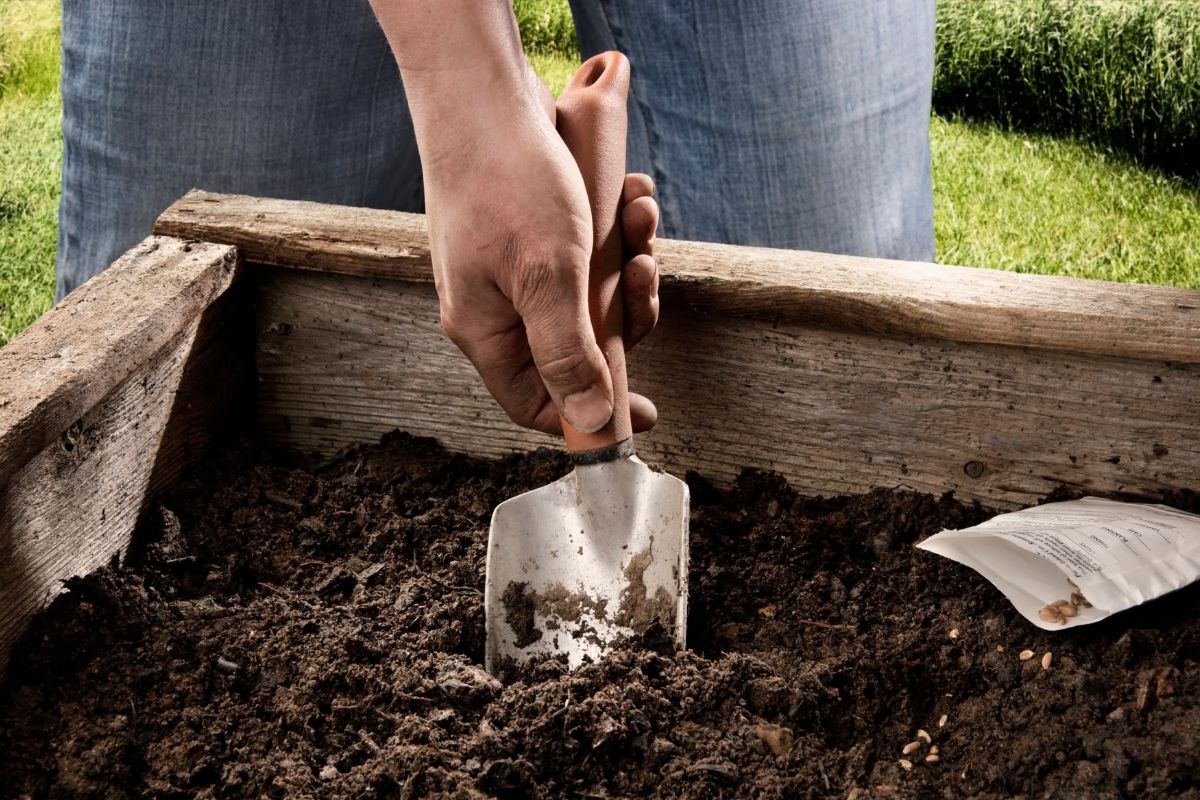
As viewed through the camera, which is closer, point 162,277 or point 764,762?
point 764,762

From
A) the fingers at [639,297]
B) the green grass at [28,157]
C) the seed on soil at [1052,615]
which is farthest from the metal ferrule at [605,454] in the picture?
the green grass at [28,157]

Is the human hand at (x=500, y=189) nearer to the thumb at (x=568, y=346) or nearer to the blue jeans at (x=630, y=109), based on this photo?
the thumb at (x=568, y=346)

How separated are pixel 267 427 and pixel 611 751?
0.71 meters

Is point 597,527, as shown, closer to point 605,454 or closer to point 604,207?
point 605,454

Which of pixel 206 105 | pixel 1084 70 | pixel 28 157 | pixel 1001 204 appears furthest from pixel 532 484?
pixel 1084 70

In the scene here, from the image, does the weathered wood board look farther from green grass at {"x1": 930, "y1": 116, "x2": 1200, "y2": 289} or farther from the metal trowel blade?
green grass at {"x1": 930, "y1": 116, "x2": 1200, "y2": 289}

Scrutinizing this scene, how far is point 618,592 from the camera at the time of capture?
122cm

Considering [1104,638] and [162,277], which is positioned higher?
[162,277]

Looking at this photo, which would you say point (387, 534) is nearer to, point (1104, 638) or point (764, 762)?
point (764, 762)

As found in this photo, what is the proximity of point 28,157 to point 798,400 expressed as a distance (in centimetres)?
322

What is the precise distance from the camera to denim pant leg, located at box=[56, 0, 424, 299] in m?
1.67

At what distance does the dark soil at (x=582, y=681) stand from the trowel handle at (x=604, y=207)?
0.19 metres

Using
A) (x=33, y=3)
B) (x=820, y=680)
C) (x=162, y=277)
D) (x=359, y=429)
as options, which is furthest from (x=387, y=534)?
(x=33, y=3)

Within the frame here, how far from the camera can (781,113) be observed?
1.86 metres
